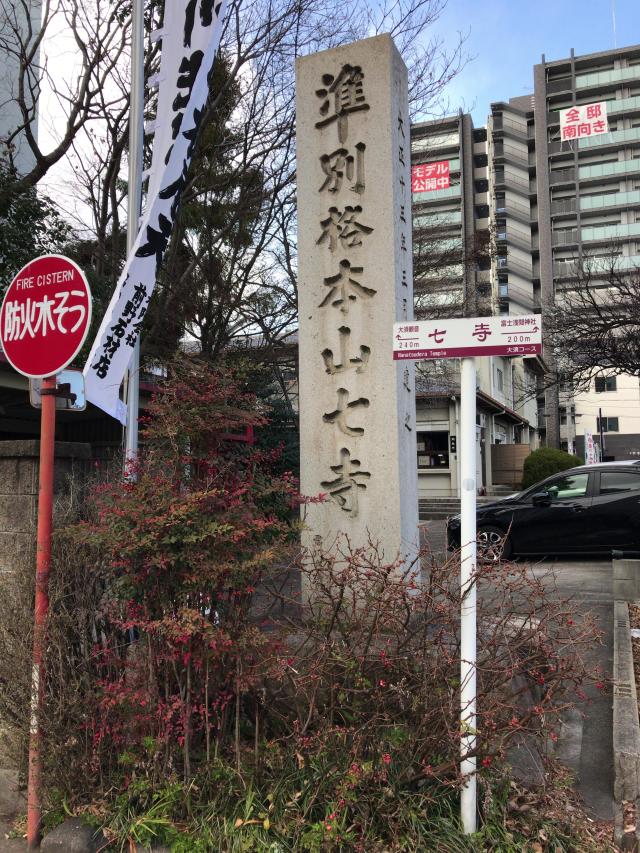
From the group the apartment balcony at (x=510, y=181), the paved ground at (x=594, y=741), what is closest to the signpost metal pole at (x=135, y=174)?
the paved ground at (x=594, y=741)

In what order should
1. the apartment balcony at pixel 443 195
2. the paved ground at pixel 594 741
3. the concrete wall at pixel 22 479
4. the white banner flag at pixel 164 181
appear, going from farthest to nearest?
1. the apartment balcony at pixel 443 195
2. the white banner flag at pixel 164 181
3. the concrete wall at pixel 22 479
4. the paved ground at pixel 594 741

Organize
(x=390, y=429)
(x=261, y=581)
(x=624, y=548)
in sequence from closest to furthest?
1. (x=261, y=581)
2. (x=390, y=429)
3. (x=624, y=548)

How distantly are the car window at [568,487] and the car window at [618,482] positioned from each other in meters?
0.28

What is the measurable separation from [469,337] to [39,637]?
8.24 feet

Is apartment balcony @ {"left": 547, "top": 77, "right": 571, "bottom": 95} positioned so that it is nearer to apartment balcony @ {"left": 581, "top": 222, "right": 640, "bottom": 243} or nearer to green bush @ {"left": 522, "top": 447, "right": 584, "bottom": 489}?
apartment balcony @ {"left": 581, "top": 222, "right": 640, "bottom": 243}

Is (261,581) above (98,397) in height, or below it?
below

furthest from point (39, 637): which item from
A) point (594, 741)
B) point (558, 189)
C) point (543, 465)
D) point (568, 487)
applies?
point (558, 189)

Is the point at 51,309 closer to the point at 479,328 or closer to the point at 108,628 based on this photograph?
the point at 108,628

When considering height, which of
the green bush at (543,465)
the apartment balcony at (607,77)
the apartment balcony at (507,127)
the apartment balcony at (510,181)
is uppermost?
the apartment balcony at (607,77)

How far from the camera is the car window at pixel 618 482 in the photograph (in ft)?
36.3

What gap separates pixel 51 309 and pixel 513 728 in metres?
3.10

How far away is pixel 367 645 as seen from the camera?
3152 mm

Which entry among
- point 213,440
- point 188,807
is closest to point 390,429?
point 213,440

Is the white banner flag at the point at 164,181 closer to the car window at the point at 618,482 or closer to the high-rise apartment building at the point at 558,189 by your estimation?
the car window at the point at 618,482
